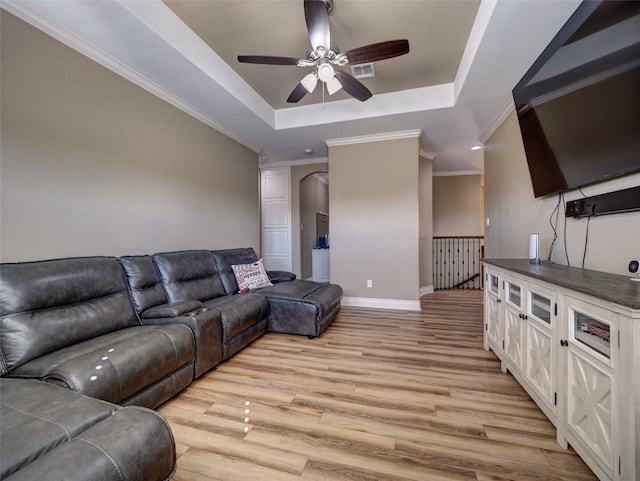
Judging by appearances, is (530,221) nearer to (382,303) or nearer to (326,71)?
(382,303)

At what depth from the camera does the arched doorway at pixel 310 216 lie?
6.17m

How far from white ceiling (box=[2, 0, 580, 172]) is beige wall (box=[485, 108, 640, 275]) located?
52 centimetres

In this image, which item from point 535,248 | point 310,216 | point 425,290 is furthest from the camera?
point 310,216

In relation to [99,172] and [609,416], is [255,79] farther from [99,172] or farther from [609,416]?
[609,416]

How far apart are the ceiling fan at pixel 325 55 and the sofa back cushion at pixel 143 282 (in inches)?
75.0

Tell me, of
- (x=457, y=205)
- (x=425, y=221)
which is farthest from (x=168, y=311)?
(x=457, y=205)

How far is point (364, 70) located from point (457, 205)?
5059mm

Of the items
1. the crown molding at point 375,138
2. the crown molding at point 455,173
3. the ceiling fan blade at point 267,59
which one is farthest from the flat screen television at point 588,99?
the crown molding at point 455,173

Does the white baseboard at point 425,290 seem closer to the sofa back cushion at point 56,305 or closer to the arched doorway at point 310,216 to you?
the arched doorway at point 310,216

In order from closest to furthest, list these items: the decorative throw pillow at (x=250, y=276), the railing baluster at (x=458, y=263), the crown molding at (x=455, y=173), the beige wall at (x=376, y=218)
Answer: the decorative throw pillow at (x=250, y=276), the beige wall at (x=376, y=218), the railing baluster at (x=458, y=263), the crown molding at (x=455, y=173)

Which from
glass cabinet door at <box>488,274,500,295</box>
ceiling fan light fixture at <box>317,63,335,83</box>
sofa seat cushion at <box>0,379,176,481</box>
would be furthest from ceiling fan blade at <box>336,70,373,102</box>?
sofa seat cushion at <box>0,379,176,481</box>

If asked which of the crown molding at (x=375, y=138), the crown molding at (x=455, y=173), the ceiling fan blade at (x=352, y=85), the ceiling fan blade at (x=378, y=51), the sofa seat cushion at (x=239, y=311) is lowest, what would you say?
the sofa seat cushion at (x=239, y=311)

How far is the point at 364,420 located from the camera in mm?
Answer: 1696

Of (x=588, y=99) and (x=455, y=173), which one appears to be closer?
(x=588, y=99)
